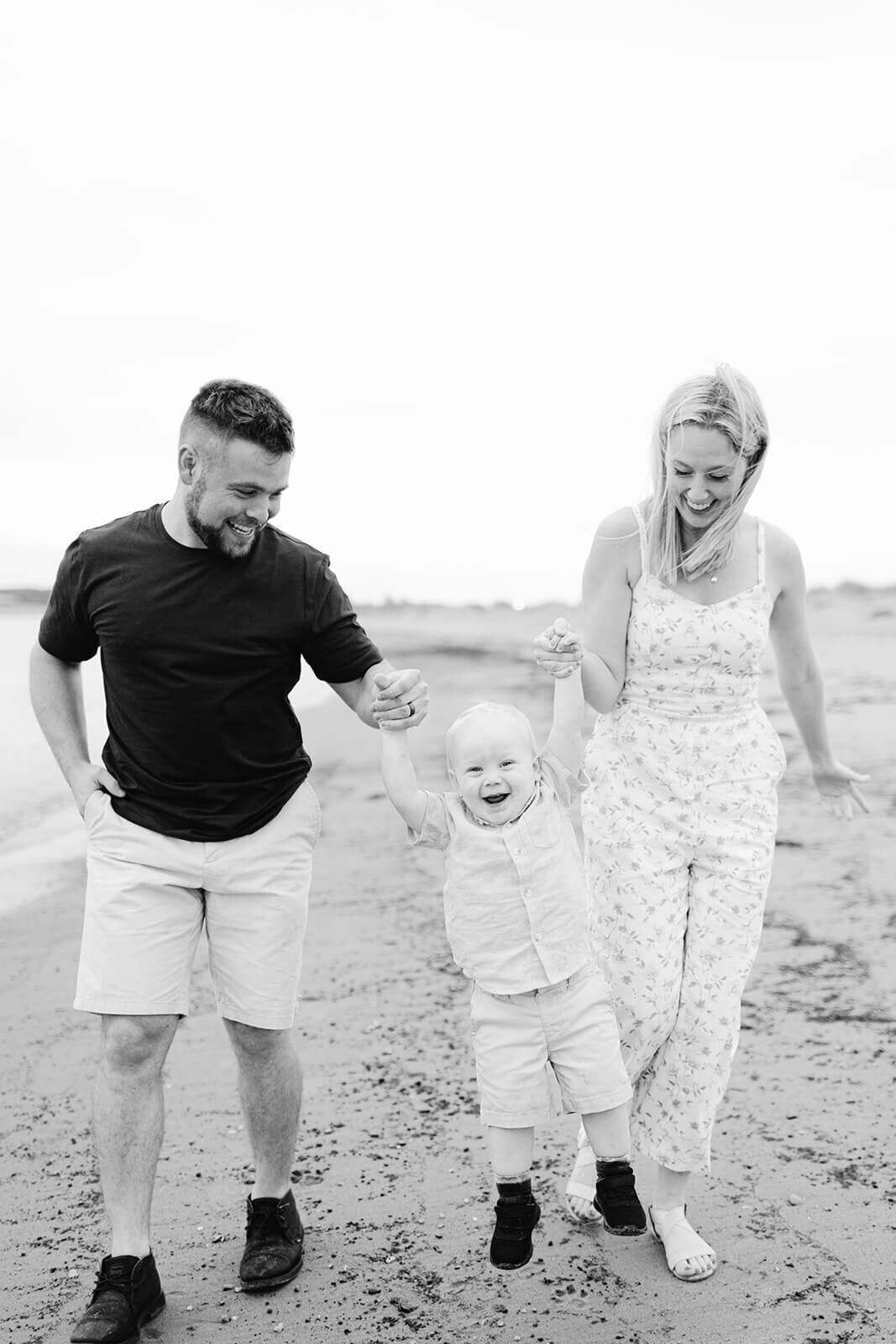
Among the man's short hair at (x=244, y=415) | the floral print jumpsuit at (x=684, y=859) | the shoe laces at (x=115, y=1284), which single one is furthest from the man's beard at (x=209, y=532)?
the shoe laces at (x=115, y=1284)

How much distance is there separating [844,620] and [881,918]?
86.4 feet

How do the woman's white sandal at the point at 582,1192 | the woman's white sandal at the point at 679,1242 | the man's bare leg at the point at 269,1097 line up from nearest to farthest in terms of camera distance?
the woman's white sandal at the point at 679,1242
the man's bare leg at the point at 269,1097
the woman's white sandal at the point at 582,1192

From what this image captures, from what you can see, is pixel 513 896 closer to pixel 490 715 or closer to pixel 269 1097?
pixel 490 715

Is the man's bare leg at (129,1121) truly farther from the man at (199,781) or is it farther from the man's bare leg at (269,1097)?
the man's bare leg at (269,1097)

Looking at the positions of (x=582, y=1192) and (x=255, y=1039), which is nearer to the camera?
(x=255, y=1039)

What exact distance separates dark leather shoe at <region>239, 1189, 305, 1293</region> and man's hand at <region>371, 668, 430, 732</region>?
1417mm

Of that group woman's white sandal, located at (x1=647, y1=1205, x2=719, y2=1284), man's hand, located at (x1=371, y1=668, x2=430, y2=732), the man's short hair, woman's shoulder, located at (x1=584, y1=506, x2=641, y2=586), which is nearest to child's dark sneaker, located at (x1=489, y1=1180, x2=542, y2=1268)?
woman's white sandal, located at (x1=647, y1=1205, x2=719, y2=1284)

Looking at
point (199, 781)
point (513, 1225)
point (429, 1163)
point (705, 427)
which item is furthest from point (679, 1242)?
point (705, 427)

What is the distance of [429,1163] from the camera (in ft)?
13.4

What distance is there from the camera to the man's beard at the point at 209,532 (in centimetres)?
327

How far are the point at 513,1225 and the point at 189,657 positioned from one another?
161 cm

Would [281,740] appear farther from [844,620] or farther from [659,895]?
[844,620]

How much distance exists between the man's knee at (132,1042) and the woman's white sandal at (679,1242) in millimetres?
1461

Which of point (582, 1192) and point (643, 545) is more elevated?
point (643, 545)
